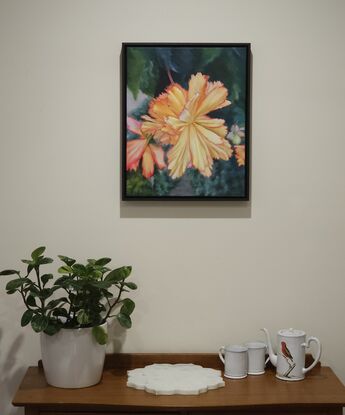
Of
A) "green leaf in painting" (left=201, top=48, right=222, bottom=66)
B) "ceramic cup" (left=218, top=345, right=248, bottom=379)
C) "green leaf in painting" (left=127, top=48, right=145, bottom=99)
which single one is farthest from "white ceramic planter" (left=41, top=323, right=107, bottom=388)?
"green leaf in painting" (left=201, top=48, right=222, bottom=66)

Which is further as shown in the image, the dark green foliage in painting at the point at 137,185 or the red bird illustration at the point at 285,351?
the dark green foliage in painting at the point at 137,185

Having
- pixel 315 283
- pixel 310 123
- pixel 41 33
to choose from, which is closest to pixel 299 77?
pixel 310 123

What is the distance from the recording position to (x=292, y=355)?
2012 mm

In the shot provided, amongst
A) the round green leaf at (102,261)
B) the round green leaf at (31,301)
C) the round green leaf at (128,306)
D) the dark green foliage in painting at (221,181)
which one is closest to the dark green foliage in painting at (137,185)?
the dark green foliage in painting at (221,181)

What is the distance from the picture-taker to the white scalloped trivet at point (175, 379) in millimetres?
1865

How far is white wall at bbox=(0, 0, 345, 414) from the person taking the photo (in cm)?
216

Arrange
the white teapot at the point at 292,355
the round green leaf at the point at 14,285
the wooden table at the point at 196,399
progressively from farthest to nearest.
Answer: the white teapot at the point at 292,355
the round green leaf at the point at 14,285
the wooden table at the point at 196,399

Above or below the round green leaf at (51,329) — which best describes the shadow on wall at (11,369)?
below

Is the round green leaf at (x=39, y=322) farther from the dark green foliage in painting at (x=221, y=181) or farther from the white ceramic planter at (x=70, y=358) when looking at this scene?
the dark green foliage in painting at (x=221, y=181)

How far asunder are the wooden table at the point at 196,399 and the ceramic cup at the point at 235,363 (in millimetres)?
31

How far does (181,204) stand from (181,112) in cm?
32

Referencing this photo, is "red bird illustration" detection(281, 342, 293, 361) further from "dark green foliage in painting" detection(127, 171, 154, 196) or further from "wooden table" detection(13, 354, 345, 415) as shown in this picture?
"dark green foliage in painting" detection(127, 171, 154, 196)

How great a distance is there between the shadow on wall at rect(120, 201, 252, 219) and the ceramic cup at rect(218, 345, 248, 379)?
0.46m

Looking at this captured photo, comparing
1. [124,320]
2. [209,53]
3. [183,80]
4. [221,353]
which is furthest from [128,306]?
[209,53]
